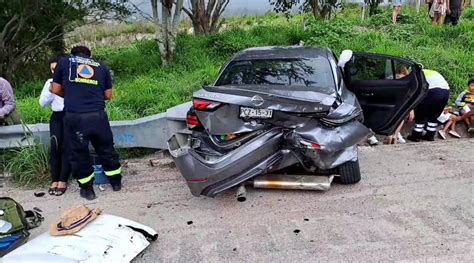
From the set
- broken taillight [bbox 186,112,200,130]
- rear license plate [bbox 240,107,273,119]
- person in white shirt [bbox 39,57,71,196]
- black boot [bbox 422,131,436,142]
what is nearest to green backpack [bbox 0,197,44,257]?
person in white shirt [bbox 39,57,71,196]

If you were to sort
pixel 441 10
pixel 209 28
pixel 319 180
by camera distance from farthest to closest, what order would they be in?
pixel 209 28
pixel 441 10
pixel 319 180

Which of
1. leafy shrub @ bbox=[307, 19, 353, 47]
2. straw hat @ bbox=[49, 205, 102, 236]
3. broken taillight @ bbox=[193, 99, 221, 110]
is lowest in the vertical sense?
straw hat @ bbox=[49, 205, 102, 236]

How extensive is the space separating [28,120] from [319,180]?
13.7ft

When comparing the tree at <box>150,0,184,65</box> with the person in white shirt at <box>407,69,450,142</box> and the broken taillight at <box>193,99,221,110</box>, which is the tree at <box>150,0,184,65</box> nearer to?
the person in white shirt at <box>407,69,450,142</box>

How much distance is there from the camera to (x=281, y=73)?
4.88m

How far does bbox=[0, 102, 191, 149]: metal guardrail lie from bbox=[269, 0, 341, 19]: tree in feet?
26.4

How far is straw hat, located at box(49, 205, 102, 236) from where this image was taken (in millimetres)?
3630

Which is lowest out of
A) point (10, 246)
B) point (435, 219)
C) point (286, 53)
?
point (435, 219)

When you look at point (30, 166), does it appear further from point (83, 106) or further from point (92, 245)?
point (92, 245)

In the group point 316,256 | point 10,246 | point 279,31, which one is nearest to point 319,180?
point 316,256

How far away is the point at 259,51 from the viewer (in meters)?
5.38

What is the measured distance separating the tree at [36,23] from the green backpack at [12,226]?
24.1 ft

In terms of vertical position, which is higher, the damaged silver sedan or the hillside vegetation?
the damaged silver sedan

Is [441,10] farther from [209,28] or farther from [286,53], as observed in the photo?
[286,53]
